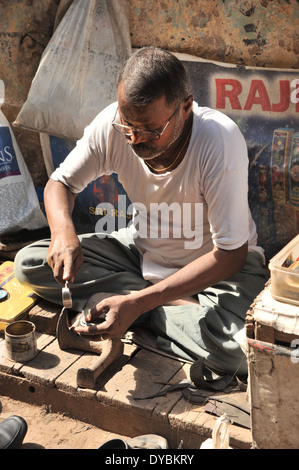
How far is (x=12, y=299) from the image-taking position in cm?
339

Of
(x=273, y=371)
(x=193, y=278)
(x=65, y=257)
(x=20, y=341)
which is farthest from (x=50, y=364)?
(x=273, y=371)

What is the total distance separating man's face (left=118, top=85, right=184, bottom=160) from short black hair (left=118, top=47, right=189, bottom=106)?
28 mm

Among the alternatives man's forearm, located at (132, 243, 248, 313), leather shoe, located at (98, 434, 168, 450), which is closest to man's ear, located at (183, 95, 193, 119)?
man's forearm, located at (132, 243, 248, 313)

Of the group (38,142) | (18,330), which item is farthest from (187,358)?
(38,142)

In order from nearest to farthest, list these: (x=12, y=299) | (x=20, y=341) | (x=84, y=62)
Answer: (x=20, y=341) → (x=12, y=299) → (x=84, y=62)

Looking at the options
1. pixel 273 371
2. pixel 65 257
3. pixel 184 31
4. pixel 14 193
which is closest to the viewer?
pixel 273 371

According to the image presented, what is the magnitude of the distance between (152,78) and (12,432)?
1583 mm

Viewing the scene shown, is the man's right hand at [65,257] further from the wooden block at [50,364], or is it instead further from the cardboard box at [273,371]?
the cardboard box at [273,371]

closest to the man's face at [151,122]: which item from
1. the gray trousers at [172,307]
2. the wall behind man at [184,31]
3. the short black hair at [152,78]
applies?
the short black hair at [152,78]

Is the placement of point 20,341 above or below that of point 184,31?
below

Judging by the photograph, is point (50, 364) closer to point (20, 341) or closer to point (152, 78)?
point (20, 341)

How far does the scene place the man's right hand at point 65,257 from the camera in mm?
2797

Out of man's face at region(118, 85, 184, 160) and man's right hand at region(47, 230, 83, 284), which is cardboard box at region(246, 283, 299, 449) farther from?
man's right hand at region(47, 230, 83, 284)

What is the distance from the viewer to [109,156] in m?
3.03
